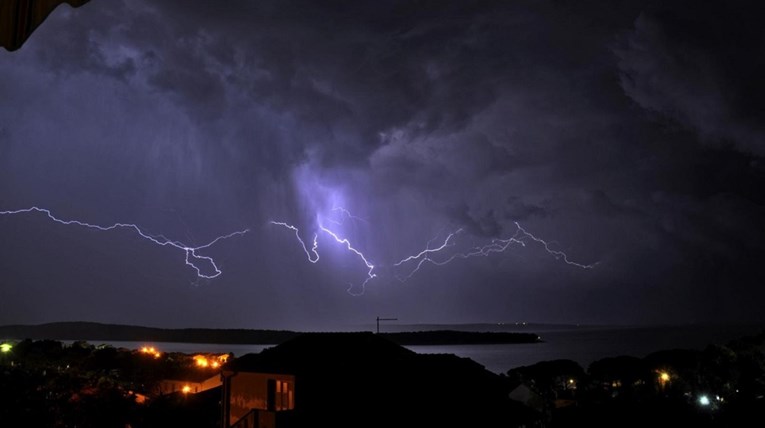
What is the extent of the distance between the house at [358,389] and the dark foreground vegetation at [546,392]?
2.16 feet

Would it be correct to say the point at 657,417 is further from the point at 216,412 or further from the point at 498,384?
the point at 216,412

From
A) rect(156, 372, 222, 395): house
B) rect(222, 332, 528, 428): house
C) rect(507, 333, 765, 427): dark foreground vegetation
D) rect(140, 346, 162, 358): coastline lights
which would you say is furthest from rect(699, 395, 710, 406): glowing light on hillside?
rect(140, 346, 162, 358): coastline lights

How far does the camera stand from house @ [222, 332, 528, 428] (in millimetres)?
13578

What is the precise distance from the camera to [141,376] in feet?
107

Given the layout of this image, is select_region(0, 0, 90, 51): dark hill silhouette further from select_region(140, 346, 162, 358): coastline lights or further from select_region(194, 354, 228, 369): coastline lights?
select_region(140, 346, 162, 358): coastline lights

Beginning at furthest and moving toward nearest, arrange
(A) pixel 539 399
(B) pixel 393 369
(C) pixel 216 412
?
(A) pixel 539 399, (C) pixel 216 412, (B) pixel 393 369

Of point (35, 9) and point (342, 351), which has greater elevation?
point (35, 9)

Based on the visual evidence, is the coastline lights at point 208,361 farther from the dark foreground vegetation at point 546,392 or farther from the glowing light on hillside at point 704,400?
the glowing light on hillside at point 704,400

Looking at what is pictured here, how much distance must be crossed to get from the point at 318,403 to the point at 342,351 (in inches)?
83.1

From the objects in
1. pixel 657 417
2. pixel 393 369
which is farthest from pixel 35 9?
pixel 657 417

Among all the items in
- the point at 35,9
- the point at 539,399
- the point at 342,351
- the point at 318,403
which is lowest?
the point at 539,399

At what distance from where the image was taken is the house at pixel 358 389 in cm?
1358

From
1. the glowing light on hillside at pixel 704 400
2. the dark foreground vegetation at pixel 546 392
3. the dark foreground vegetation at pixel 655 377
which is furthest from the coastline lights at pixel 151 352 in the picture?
the glowing light on hillside at pixel 704 400

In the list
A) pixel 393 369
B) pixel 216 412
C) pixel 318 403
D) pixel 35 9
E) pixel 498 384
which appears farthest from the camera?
pixel 216 412
